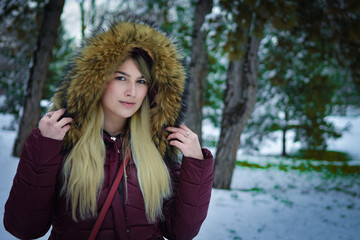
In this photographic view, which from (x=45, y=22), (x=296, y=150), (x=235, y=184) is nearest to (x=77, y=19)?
(x=45, y=22)

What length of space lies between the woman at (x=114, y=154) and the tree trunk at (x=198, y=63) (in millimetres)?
3810

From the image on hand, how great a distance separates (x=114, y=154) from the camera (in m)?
1.70

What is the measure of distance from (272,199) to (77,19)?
9.14 m

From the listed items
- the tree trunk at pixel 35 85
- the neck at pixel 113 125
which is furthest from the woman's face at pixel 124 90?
the tree trunk at pixel 35 85

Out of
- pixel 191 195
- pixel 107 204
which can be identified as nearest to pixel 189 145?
pixel 191 195

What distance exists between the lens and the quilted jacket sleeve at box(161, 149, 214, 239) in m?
1.61

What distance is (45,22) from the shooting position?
5.21 m

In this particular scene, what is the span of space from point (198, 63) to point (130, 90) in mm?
4246

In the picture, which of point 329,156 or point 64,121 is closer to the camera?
point 64,121

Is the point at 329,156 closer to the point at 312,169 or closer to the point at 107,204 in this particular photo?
the point at 312,169

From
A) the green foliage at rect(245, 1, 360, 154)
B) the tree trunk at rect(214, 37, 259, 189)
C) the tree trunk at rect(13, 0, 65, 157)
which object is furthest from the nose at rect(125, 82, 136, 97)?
the tree trunk at rect(13, 0, 65, 157)

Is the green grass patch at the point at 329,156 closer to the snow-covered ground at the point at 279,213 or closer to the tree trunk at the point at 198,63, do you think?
the snow-covered ground at the point at 279,213

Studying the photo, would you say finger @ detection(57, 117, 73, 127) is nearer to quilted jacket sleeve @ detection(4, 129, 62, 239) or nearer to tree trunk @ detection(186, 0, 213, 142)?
quilted jacket sleeve @ detection(4, 129, 62, 239)

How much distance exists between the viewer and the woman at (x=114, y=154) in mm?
1397
